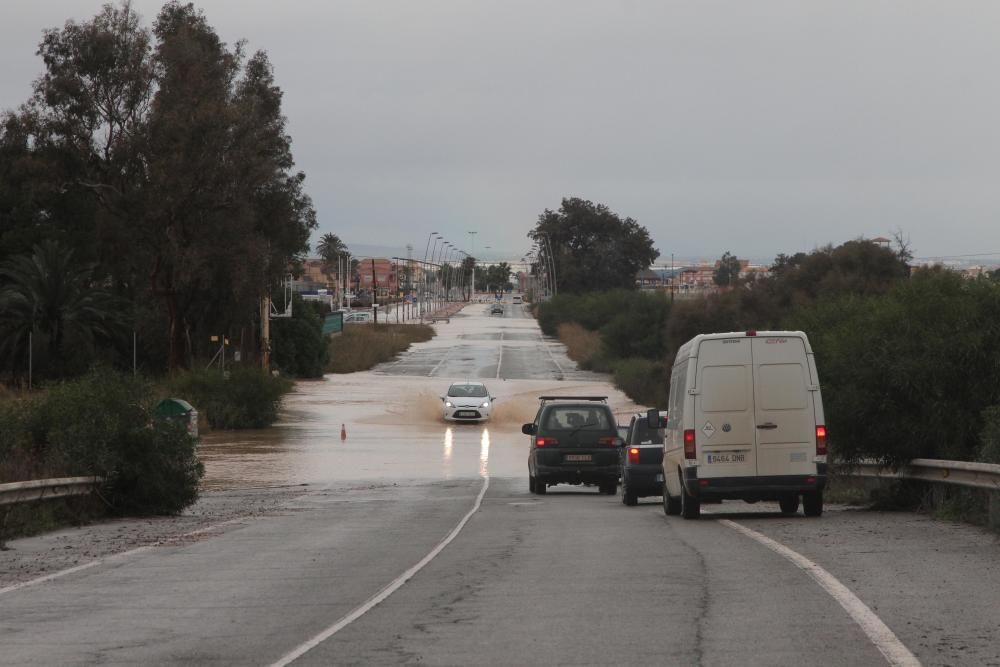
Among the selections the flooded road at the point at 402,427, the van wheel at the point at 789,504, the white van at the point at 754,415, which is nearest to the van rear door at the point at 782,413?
the white van at the point at 754,415

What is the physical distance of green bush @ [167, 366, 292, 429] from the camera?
61094 millimetres

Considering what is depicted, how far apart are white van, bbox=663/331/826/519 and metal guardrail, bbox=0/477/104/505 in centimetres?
830

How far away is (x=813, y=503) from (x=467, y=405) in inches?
1757

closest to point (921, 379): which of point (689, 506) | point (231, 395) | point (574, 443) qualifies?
point (689, 506)

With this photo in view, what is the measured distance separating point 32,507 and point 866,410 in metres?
11.6

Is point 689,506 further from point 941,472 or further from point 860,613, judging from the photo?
point 860,613

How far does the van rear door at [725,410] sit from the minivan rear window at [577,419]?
→ 10054mm

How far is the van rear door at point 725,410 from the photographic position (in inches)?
718

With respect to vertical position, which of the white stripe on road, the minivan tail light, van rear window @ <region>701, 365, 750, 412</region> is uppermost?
van rear window @ <region>701, 365, 750, 412</region>

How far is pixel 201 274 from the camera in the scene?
64.6 metres

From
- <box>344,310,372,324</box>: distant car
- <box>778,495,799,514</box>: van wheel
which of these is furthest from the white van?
<box>344,310,372,324</box>: distant car

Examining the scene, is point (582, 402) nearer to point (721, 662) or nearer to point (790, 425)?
point (790, 425)

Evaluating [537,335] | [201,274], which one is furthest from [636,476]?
[537,335]

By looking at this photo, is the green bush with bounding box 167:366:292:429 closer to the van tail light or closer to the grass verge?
the grass verge
